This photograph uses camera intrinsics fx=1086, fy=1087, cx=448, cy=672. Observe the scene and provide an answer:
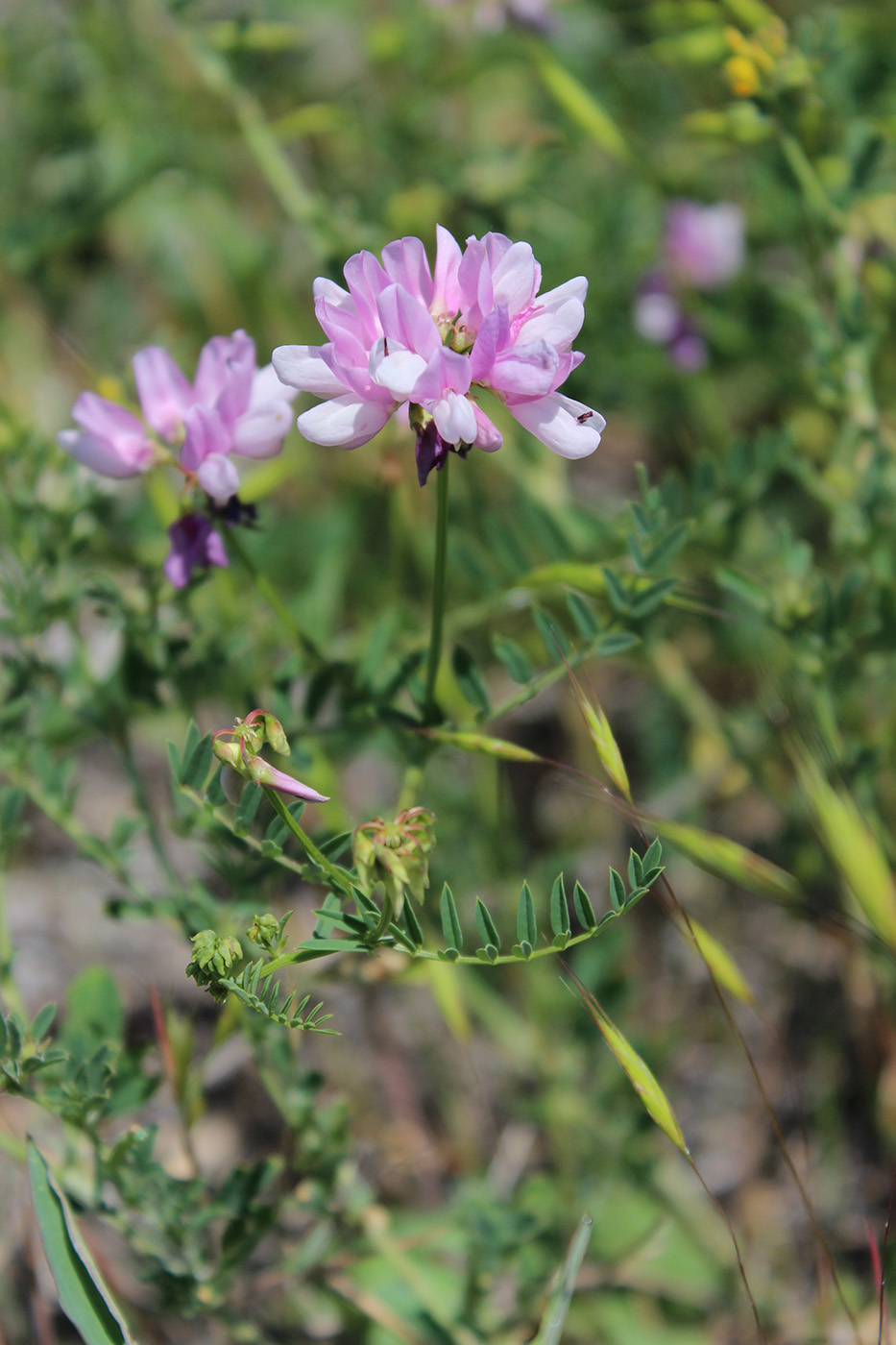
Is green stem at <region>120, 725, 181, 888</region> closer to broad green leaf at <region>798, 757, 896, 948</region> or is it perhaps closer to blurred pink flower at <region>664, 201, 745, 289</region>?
broad green leaf at <region>798, 757, 896, 948</region>

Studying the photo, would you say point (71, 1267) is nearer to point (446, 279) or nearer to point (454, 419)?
point (454, 419)

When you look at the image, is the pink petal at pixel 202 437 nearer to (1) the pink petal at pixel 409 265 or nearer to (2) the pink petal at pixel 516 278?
(1) the pink petal at pixel 409 265

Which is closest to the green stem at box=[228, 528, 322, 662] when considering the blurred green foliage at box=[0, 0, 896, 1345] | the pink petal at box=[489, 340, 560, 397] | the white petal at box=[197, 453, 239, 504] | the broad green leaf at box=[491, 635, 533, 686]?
the blurred green foliage at box=[0, 0, 896, 1345]

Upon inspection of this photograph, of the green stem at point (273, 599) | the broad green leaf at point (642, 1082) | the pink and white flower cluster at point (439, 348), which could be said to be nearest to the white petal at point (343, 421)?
the pink and white flower cluster at point (439, 348)

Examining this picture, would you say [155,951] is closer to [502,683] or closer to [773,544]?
[502,683]

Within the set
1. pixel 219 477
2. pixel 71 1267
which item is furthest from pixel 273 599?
pixel 71 1267

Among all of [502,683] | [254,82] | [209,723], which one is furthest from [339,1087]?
[254,82]

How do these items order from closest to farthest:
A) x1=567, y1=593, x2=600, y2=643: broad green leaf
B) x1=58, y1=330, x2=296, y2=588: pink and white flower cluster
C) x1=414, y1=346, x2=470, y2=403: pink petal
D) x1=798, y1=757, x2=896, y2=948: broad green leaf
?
x1=414, y1=346, x2=470, y2=403: pink petal → x1=58, y1=330, x2=296, y2=588: pink and white flower cluster → x1=567, y1=593, x2=600, y2=643: broad green leaf → x1=798, y1=757, x2=896, y2=948: broad green leaf
